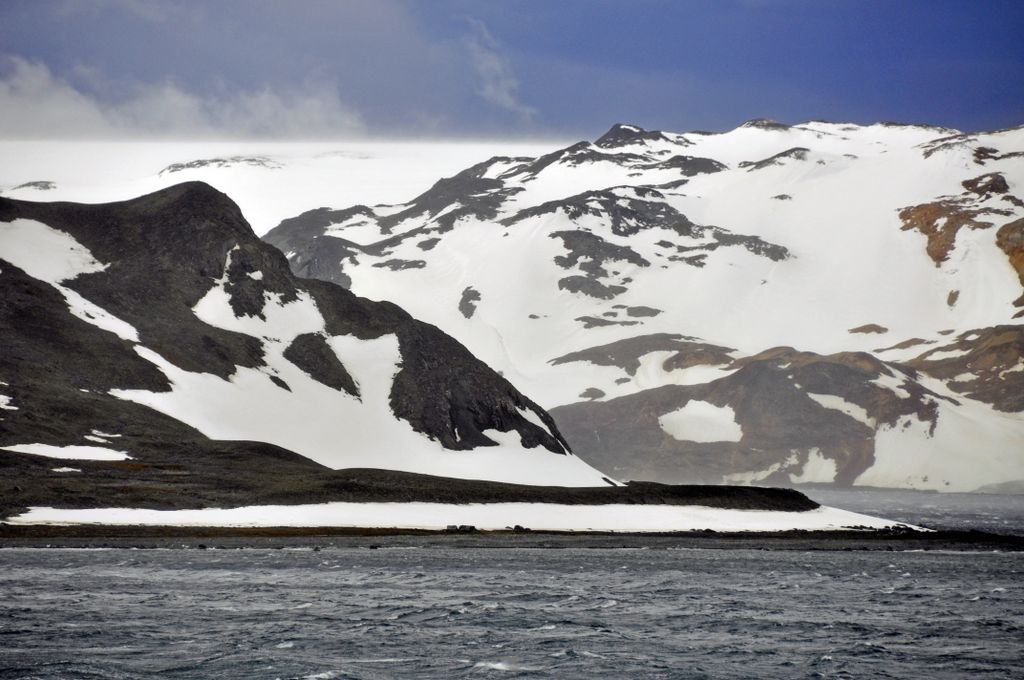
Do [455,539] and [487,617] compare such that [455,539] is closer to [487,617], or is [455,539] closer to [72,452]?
[72,452]

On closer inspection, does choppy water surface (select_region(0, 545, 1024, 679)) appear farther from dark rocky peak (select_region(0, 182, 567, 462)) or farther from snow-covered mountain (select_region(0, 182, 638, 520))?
dark rocky peak (select_region(0, 182, 567, 462))

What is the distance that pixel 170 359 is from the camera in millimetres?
142000

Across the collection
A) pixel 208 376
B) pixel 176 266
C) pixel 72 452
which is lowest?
pixel 72 452

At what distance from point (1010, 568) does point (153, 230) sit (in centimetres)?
10842

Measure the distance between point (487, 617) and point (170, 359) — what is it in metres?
90.2

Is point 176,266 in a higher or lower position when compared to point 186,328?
higher

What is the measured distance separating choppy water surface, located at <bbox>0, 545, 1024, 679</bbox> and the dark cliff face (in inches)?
1059

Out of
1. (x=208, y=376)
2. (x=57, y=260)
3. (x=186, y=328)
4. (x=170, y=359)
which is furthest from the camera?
(x=57, y=260)

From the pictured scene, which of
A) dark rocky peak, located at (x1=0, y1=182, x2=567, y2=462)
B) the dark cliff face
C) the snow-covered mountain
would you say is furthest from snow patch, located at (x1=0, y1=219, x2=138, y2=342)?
the dark cliff face

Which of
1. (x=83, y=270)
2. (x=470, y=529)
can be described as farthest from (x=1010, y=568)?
(x=83, y=270)

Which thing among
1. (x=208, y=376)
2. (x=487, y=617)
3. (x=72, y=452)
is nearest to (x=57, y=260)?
(x=208, y=376)

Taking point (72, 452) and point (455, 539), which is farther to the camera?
point (72, 452)

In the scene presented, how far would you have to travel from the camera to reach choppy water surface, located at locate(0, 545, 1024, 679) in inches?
1843

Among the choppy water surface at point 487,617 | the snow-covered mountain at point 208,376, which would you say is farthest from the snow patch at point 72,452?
the choppy water surface at point 487,617
